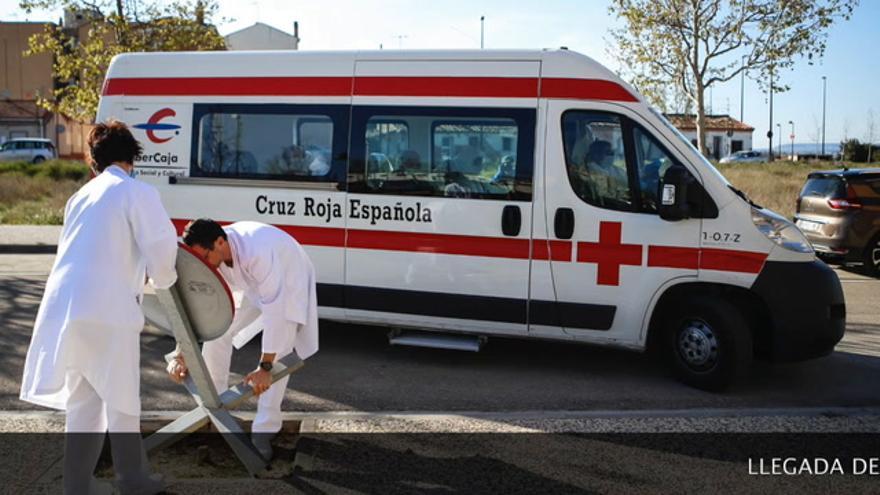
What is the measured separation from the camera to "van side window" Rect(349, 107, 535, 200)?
655 cm

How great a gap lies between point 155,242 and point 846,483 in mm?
3710

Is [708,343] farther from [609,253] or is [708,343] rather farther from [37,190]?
[37,190]

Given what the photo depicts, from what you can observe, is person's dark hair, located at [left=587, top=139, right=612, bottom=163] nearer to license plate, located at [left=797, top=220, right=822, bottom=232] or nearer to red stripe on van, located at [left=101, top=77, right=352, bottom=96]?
red stripe on van, located at [left=101, top=77, right=352, bottom=96]

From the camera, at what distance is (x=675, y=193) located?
19.8 feet

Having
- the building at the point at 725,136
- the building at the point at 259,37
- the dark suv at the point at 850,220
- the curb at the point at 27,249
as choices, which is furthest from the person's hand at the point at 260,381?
the building at the point at 725,136

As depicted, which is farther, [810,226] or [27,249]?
[27,249]

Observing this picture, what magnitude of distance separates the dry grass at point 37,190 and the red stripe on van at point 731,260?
1441 centimetres

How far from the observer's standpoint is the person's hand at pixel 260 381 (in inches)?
169

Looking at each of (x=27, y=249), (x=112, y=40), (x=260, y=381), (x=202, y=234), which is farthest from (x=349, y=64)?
(x=112, y=40)

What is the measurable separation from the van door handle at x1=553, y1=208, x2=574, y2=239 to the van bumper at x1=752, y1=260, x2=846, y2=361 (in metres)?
1.40

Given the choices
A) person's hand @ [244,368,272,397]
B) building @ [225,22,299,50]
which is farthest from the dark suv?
building @ [225,22,299,50]

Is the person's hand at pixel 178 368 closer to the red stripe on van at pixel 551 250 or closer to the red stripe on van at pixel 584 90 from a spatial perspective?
the red stripe on van at pixel 551 250

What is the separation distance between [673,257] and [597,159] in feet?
3.11

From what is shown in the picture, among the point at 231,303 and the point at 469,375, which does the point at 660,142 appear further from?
the point at 231,303
